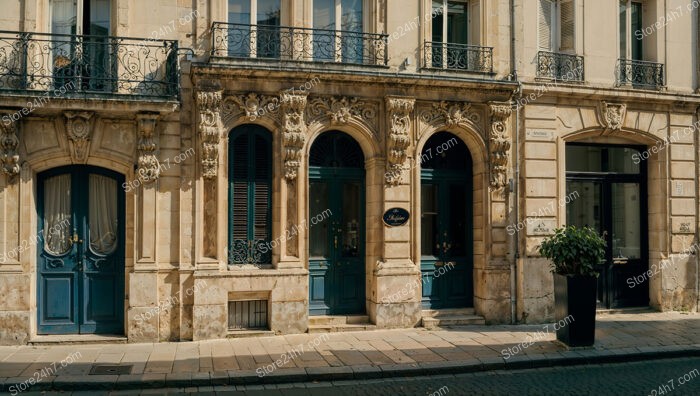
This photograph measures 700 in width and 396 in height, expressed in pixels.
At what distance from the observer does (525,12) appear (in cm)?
1344

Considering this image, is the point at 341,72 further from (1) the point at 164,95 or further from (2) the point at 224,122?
(1) the point at 164,95

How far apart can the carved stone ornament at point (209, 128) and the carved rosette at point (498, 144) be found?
559 cm

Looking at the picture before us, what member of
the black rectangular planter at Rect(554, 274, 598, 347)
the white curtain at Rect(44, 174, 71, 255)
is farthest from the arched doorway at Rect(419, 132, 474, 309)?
the white curtain at Rect(44, 174, 71, 255)

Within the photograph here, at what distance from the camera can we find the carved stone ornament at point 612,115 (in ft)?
45.1

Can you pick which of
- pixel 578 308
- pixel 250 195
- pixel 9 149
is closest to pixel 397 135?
pixel 250 195

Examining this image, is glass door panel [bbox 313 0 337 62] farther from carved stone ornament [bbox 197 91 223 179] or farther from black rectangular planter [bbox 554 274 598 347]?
black rectangular planter [bbox 554 274 598 347]

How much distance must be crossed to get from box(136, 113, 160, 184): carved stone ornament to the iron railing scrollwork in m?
1.97

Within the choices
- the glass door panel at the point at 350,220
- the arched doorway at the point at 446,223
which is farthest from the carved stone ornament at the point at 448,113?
the glass door panel at the point at 350,220

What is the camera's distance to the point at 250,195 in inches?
472

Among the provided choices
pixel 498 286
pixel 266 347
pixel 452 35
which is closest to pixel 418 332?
pixel 498 286

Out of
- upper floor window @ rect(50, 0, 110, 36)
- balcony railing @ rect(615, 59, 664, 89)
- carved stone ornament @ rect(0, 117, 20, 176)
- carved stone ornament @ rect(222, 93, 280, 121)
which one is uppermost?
upper floor window @ rect(50, 0, 110, 36)

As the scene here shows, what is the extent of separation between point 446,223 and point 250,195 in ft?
14.0

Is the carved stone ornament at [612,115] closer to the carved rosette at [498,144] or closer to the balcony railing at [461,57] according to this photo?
the carved rosette at [498,144]

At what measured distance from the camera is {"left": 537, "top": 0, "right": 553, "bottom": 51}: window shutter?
45.1ft
